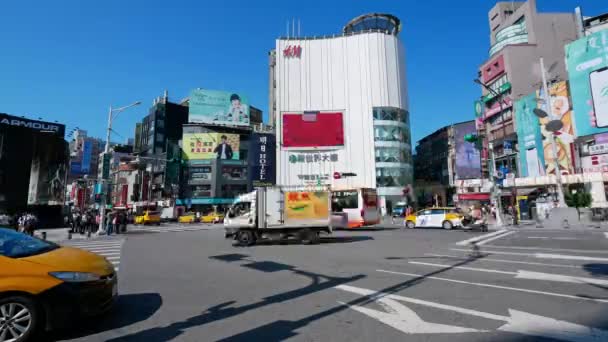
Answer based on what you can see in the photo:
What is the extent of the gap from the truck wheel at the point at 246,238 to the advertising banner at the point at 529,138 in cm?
4553

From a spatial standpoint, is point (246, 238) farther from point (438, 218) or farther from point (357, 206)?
point (438, 218)

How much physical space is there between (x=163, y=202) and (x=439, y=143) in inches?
2702

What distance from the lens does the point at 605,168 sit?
126 ft

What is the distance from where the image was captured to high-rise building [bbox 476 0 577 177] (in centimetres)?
5703

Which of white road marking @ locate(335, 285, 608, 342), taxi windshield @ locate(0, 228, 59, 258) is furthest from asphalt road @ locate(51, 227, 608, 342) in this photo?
taxi windshield @ locate(0, 228, 59, 258)

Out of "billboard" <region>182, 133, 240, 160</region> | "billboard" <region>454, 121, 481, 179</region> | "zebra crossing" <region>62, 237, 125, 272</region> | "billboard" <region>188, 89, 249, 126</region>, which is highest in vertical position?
"billboard" <region>188, 89, 249, 126</region>

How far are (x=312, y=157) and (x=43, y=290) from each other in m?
62.3

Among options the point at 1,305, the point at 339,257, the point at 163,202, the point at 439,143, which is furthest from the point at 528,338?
the point at 439,143

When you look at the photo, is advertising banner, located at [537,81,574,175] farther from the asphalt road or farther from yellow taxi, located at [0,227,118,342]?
yellow taxi, located at [0,227,118,342]

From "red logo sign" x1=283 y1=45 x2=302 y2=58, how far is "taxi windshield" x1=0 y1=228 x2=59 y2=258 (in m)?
70.0

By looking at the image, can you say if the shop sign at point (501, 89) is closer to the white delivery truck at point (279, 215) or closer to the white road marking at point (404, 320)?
the white delivery truck at point (279, 215)

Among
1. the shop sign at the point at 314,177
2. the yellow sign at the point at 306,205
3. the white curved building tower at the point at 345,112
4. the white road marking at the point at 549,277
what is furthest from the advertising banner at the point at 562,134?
the white road marking at the point at 549,277

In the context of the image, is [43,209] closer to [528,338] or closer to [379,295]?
[379,295]

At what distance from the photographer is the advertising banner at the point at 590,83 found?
38125 mm
